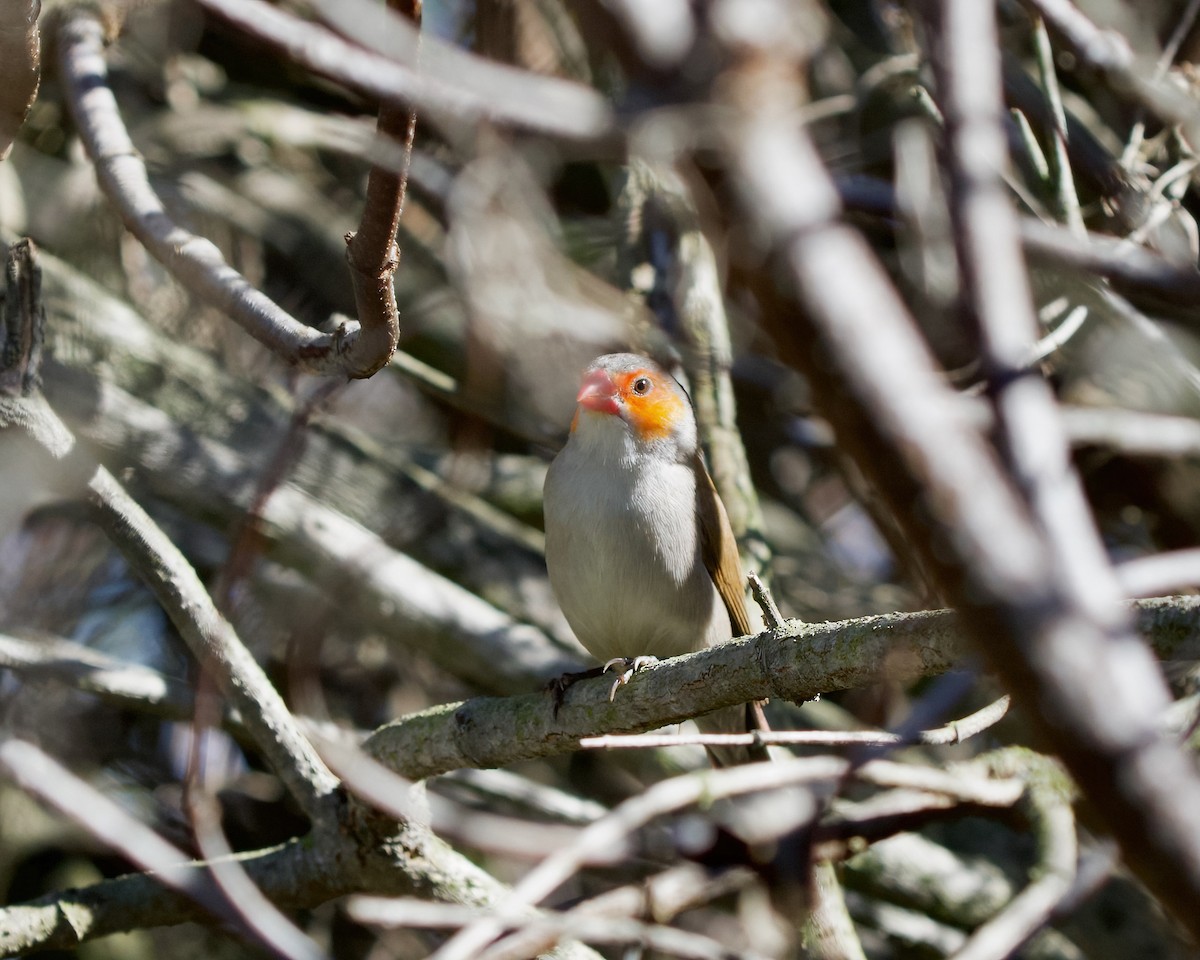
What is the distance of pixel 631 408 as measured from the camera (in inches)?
176

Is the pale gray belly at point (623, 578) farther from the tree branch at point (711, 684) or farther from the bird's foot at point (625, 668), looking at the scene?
the tree branch at point (711, 684)

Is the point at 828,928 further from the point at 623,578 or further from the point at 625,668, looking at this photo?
the point at 623,578

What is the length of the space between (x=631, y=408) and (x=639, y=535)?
51 centimetres

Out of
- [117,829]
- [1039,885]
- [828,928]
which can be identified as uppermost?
[117,829]

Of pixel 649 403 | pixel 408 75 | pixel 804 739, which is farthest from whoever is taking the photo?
pixel 649 403

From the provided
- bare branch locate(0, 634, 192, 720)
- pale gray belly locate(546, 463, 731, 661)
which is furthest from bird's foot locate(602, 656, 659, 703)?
bare branch locate(0, 634, 192, 720)

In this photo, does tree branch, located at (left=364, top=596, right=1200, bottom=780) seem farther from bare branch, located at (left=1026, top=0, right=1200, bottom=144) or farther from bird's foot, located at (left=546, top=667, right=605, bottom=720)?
bare branch, located at (left=1026, top=0, right=1200, bottom=144)

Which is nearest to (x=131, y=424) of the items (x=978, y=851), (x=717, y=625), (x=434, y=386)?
(x=434, y=386)

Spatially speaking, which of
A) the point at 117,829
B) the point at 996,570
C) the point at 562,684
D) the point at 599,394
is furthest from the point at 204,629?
the point at 996,570

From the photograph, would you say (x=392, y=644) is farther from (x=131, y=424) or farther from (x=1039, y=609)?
(x=1039, y=609)

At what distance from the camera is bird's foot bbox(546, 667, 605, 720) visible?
11.1ft

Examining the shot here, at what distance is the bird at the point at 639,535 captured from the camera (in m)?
4.22

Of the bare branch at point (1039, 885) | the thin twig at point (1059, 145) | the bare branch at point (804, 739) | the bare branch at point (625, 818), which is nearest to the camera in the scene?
the bare branch at point (625, 818)

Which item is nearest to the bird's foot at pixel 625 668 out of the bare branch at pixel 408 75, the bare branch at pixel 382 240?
the bare branch at pixel 382 240
